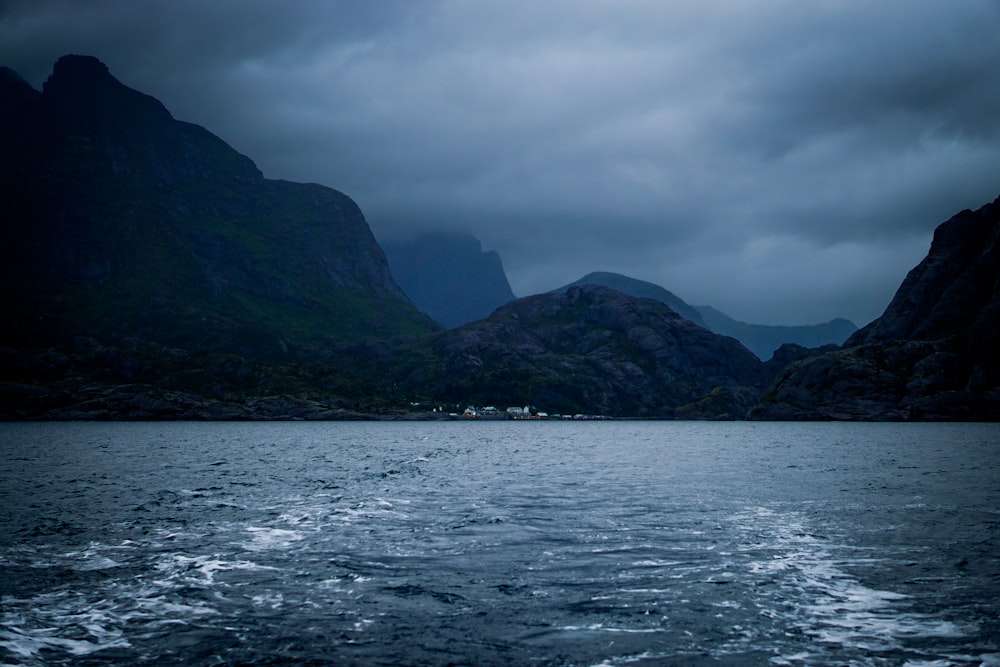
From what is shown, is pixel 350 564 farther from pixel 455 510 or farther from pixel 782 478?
pixel 782 478

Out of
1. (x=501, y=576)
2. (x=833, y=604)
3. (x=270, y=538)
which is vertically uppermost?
(x=833, y=604)

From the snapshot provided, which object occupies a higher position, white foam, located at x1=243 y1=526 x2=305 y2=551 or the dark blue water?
the dark blue water

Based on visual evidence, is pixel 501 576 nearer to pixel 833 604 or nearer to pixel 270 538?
pixel 833 604

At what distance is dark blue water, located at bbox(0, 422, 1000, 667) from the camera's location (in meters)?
18.8

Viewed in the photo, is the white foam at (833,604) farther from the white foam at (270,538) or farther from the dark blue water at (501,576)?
the white foam at (270,538)

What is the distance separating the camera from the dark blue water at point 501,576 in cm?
1883

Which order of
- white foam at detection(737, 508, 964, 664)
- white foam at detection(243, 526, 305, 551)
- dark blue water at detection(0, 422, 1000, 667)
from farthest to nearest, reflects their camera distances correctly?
white foam at detection(243, 526, 305, 551) → white foam at detection(737, 508, 964, 664) → dark blue water at detection(0, 422, 1000, 667)

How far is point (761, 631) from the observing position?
20297 millimetres

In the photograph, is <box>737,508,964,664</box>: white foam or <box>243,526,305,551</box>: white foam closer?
<box>737,508,964,664</box>: white foam

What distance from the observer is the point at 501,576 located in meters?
27.3

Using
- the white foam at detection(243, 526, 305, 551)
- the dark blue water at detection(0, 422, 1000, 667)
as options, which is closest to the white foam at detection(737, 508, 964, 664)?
the dark blue water at detection(0, 422, 1000, 667)

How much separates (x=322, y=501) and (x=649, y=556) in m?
30.5

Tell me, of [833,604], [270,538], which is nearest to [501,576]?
[833,604]

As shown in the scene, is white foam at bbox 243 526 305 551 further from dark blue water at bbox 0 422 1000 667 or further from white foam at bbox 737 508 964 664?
white foam at bbox 737 508 964 664
